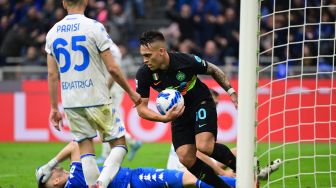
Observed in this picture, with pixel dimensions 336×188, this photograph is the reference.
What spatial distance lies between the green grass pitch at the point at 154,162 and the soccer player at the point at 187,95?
1054mm

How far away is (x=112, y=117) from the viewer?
7461 mm

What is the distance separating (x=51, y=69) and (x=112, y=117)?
30.3 inches

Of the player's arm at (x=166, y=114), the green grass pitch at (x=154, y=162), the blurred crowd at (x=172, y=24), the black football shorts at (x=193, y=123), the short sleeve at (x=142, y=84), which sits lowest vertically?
the green grass pitch at (x=154, y=162)

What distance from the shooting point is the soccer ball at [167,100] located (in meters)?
7.25

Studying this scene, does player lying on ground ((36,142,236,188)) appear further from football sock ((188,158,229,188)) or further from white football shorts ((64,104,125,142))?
white football shorts ((64,104,125,142))

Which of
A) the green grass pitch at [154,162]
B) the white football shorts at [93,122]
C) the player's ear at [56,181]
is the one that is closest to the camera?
the white football shorts at [93,122]

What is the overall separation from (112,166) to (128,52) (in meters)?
12.3

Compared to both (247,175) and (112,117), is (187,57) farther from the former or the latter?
(247,175)

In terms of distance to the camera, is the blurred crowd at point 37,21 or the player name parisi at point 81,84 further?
the blurred crowd at point 37,21

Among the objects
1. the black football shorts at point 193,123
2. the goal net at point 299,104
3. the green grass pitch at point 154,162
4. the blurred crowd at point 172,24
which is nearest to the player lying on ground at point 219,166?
the goal net at point 299,104

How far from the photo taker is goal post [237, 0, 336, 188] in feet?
21.1

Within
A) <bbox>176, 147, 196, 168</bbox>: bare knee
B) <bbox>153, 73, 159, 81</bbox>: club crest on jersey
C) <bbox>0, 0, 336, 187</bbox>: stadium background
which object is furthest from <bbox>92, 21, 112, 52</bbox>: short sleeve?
<bbox>0, 0, 336, 187</bbox>: stadium background

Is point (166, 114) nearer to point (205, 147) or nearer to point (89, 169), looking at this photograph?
point (205, 147)

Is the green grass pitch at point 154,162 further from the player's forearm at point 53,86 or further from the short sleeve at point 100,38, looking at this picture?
the short sleeve at point 100,38
